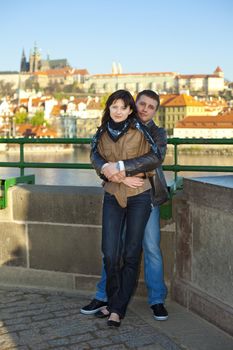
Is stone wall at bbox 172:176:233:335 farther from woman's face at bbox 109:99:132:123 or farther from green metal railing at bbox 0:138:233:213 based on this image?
woman's face at bbox 109:99:132:123

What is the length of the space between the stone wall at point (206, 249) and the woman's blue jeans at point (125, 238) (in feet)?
1.06

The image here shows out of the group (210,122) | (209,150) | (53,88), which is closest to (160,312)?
(209,150)

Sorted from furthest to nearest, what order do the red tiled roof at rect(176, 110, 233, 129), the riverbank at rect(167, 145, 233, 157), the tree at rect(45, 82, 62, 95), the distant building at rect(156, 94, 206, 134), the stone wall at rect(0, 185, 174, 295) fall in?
the tree at rect(45, 82, 62, 95) → the distant building at rect(156, 94, 206, 134) → the red tiled roof at rect(176, 110, 233, 129) → the riverbank at rect(167, 145, 233, 157) → the stone wall at rect(0, 185, 174, 295)

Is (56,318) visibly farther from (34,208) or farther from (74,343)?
(34,208)

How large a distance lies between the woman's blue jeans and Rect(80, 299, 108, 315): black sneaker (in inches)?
8.0

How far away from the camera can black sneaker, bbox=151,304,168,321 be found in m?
3.32

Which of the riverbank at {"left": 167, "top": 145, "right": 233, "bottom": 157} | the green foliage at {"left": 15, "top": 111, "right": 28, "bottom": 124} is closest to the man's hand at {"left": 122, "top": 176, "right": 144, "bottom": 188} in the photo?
the riverbank at {"left": 167, "top": 145, "right": 233, "bottom": 157}

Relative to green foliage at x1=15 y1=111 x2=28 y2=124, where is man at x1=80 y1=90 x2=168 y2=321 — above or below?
above

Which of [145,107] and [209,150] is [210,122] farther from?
[145,107]

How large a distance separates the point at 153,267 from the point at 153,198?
431 millimetres

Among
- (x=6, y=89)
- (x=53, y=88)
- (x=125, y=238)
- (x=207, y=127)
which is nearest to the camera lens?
(x=125, y=238)

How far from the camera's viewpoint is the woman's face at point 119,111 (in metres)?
3.12

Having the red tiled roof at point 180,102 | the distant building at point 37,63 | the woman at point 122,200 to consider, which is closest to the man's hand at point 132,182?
the woman at point 122,200

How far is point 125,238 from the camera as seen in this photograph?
10.5 ft
